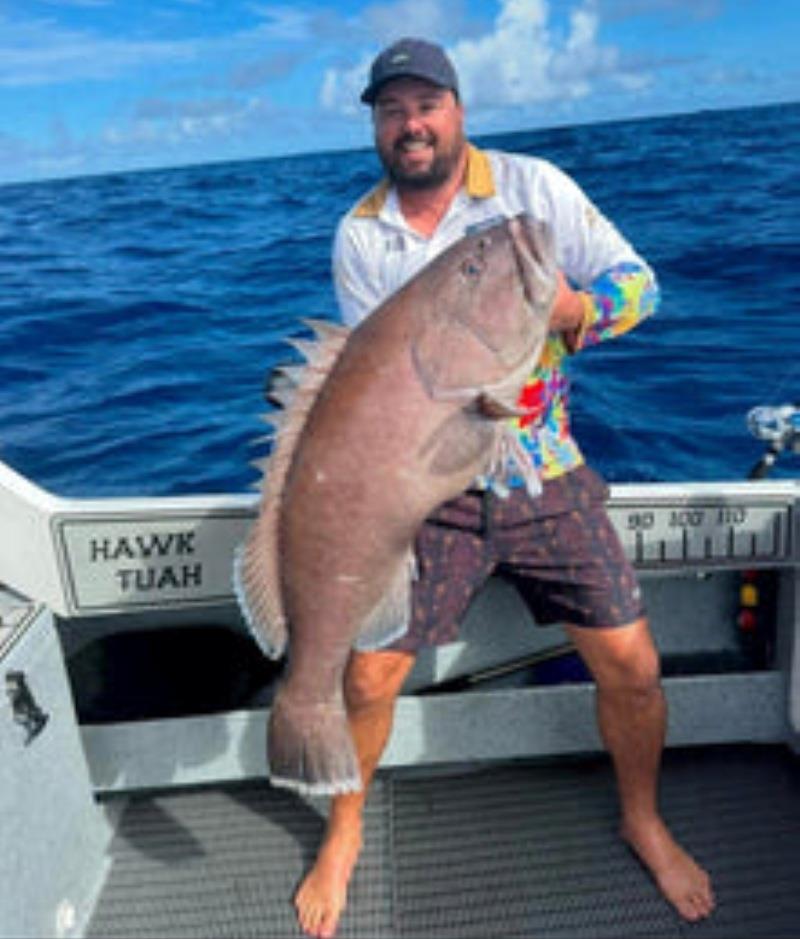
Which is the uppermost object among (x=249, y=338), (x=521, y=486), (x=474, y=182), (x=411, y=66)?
(x=411, y=66)

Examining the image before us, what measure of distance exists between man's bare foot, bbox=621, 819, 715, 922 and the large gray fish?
1392 mm

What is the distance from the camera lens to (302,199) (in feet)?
74.8

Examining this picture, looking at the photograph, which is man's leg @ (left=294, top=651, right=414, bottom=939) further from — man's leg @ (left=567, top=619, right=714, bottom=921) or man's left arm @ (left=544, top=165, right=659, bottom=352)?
man's left arm @ (left=544, top=165, right=659, bottom=352)

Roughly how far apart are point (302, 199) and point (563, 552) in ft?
69.8

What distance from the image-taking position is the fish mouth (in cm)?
207

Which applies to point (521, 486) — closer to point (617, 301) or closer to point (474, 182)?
point (617, 301)

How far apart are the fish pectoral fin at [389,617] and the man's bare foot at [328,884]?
108 centimetres

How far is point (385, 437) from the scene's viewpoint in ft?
6.95

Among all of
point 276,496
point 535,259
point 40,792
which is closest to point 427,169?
point 535,259

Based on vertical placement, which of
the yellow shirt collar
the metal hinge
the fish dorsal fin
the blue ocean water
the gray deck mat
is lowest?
the gray deck mat

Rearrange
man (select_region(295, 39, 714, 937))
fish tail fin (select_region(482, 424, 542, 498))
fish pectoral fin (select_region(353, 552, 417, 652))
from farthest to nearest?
man (select_region(295, 39, 714, 937)) < fish pectoral fin (select_region(353, 552, 417, 652)) < fish tail fin (select_region(482, 424, 542, 498))

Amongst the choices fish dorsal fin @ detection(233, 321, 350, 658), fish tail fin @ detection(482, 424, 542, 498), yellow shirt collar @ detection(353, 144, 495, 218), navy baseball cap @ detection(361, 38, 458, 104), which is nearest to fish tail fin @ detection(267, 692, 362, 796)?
fish dorsal fin @ detection(233, 321, 350, 658)

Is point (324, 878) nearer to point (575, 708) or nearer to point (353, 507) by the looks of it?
point (575, 708)

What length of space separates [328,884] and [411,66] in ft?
8.29
